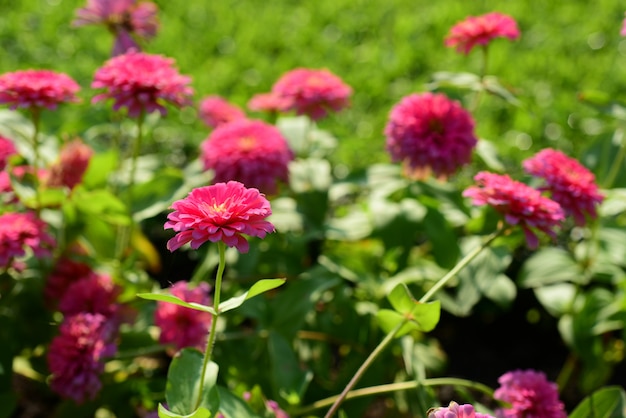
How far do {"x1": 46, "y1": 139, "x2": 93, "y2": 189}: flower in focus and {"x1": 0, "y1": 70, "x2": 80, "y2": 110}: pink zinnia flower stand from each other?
182 mm

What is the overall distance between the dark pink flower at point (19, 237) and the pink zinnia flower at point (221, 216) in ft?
1.58

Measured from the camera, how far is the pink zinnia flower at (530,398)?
119cm

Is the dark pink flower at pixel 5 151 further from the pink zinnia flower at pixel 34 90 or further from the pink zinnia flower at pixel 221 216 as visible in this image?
the pink zinnia flower at pixel 221 216

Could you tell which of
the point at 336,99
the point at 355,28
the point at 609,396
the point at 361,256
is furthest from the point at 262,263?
the point at 355,28

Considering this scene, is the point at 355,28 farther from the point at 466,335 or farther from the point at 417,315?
the point at 417,315

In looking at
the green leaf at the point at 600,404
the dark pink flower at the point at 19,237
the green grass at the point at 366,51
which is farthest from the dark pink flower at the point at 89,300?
the green grass at the point at 366,51

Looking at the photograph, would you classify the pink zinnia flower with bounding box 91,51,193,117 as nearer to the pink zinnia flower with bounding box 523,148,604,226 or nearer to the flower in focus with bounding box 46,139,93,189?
the flower in focus with bounding box 46,139,93,189

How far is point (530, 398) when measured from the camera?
1.20 meters

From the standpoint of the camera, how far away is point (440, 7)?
351 centimetres

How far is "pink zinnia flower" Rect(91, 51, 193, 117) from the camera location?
4.40ft

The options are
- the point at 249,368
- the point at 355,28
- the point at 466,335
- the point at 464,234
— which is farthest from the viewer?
the point at 355,28

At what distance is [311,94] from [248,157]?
0.89 ft

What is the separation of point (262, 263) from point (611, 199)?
74cm

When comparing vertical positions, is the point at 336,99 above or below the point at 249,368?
above
